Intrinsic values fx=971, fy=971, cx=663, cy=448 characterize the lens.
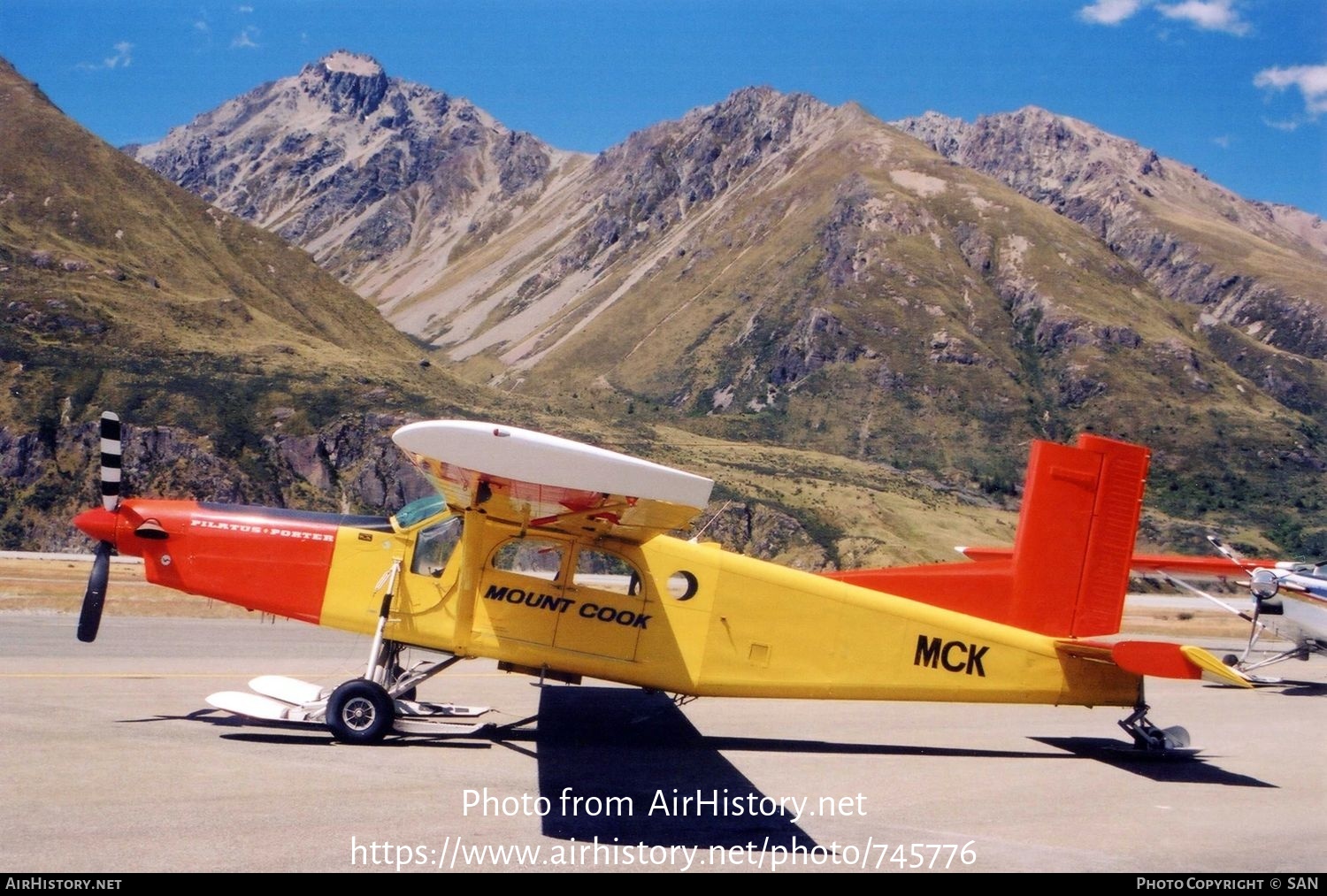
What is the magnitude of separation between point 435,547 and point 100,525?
10.6 ft

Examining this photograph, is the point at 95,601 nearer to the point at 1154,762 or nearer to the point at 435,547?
the point at 435,547

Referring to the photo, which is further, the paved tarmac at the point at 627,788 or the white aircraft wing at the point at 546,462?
the white aircraft wing at the point at 546,462

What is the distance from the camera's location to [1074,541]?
418 inches

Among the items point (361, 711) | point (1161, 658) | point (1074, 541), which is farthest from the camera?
point (1074, 541)

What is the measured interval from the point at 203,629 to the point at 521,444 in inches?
511

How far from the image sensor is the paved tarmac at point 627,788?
6.77m

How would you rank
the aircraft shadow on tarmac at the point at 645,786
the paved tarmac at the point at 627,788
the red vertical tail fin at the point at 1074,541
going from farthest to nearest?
Answer: the red vertical tail fin at the point at 1074,541 → the aircraft shadow on tarmac at the point at 645,786 → the paved tarmac at the point at 627,788

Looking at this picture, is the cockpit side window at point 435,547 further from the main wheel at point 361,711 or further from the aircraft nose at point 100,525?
the aircraft nose at point 100,525

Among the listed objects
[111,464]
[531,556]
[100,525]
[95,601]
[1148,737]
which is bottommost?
[95,601]

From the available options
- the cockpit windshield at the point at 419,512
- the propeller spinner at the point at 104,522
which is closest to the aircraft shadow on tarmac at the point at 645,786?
the cockpit windshield at the point at 419,512

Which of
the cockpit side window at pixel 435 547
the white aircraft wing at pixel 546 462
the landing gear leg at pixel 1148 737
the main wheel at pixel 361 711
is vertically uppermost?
the white aircraft wing at pixel 546 462

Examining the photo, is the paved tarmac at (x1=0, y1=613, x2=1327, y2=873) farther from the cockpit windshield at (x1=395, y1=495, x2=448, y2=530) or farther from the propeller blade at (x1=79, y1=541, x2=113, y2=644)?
the cockpit windshield at (x1=395, y1=495, x2=448, y2=530)

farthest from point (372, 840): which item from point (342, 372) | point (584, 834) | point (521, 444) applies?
point (342, 372)

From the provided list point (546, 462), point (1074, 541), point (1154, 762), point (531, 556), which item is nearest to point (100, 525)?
point (531, 556)
